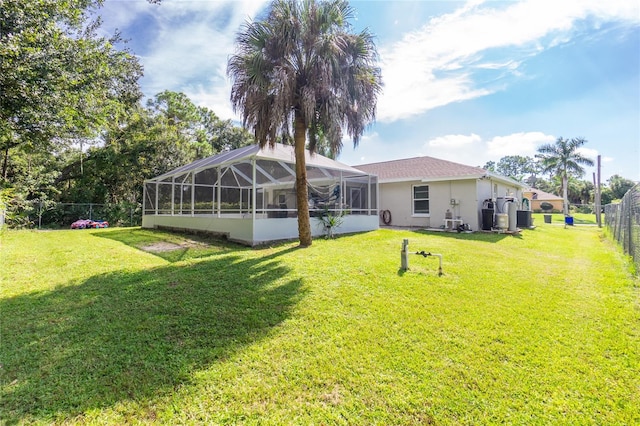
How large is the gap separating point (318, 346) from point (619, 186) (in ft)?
201

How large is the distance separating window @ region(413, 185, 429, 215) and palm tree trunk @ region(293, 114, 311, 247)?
8.56m

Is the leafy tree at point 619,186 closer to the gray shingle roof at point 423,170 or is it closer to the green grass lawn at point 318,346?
the gray shingle roof at point 423,170

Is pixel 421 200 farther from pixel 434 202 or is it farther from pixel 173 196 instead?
pixel 173 196

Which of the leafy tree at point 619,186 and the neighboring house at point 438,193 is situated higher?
the leafy tree at point 619,186

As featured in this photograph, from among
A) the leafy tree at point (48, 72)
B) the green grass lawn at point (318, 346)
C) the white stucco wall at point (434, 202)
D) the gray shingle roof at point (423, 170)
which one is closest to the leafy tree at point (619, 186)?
the gray shingle roof at point (423, 170)

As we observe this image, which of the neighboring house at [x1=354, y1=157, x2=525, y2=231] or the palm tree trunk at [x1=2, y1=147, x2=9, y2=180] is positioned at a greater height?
the palm tree trunk at [x1=2, y1=147, x2=9, y2=180]

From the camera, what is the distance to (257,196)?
9266 millimetres

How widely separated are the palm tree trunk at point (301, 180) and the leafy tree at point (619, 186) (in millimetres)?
55641

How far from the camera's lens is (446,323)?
3.44 m

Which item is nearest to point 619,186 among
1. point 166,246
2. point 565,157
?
point 565,157

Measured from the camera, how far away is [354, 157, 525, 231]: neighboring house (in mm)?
12984

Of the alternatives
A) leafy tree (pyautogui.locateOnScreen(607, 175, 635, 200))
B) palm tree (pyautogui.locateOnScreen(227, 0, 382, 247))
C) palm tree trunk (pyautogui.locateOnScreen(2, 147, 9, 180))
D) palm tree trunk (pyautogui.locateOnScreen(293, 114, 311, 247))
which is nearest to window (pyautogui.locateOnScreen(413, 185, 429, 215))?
Result: palm tree (pyautogui.locateOnScreen(227, 0, 382, 247))

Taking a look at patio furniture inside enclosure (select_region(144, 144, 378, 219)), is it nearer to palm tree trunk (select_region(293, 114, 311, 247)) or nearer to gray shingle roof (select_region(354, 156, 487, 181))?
palm tree trunk (select_region(293, 114, 311, 247))

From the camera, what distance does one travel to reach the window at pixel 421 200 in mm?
14414
